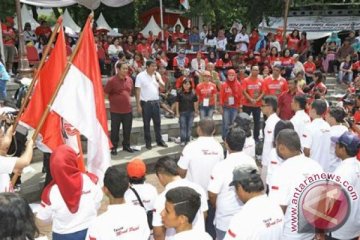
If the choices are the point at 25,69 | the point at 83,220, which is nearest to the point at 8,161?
the point at 83,220

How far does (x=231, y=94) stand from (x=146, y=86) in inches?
77.5

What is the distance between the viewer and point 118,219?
3.35 m

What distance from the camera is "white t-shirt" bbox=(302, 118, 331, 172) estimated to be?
6.21 metres

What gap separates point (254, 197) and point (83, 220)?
150 cm

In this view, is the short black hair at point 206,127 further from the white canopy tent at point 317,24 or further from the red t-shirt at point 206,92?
the white canopy tent at point 317,24

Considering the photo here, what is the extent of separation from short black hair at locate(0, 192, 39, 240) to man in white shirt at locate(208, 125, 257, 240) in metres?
2.14

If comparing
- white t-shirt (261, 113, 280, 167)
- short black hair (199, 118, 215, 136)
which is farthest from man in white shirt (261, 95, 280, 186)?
short black hair (199, 118, 215, 136)

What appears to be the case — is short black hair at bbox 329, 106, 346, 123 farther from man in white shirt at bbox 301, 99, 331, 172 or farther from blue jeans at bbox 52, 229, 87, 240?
blue jeans at bbox 52, 229, 87, 240

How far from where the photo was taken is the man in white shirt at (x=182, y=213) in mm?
2932

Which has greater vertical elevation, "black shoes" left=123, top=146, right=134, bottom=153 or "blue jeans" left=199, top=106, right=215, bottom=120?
"blue jeans" left=199, top=106, right=215, bottom=120

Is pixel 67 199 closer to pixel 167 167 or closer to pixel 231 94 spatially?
pixel 167 167

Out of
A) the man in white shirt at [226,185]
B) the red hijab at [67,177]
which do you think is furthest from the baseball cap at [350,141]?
the red hijab at [67,177]

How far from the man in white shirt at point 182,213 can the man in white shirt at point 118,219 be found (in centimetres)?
46

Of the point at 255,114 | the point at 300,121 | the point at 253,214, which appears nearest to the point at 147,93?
the point at 255,114
